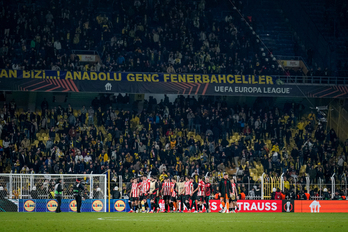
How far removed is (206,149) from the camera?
31.0m

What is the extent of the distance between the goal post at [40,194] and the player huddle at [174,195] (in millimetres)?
1553

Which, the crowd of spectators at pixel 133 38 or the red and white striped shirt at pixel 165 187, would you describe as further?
the crowd of spectators at pixel 133 38

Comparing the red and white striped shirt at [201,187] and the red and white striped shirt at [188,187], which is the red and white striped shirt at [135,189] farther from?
the red and white striped shirt at [201,187]

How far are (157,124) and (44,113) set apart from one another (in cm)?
677

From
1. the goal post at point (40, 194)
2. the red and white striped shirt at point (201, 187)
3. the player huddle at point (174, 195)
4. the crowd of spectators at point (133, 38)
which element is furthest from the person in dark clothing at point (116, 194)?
the crowd of spectators at point (133, 38)

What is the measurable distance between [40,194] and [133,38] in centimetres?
1478

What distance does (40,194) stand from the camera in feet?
77.4

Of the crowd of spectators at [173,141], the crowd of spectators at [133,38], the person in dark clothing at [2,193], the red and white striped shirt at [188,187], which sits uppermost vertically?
the crowd of spectators at [133,38]

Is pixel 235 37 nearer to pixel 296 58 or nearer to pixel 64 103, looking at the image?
pixel 296 58

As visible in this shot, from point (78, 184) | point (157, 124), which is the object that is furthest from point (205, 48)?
point (78, 184)

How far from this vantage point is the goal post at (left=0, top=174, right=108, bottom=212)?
23.3 metres

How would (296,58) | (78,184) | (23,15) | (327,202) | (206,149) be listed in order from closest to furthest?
(78,184)
(327,202)
(206,149)
(23,15)
(296,58)

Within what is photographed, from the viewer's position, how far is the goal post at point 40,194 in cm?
2328

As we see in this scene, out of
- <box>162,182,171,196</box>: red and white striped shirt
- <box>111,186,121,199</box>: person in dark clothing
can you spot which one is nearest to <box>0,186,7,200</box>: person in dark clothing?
<box>111,186,121,199</box>: person in dark clothing
